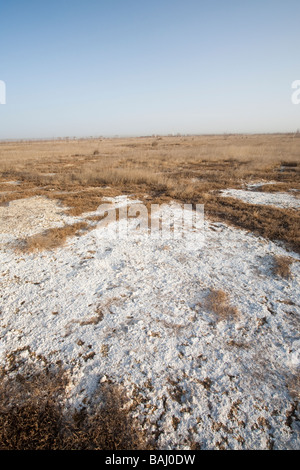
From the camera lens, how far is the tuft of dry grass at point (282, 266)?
4.42m

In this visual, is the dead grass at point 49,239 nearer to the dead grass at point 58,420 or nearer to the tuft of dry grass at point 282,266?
the dead grass at point 58,420

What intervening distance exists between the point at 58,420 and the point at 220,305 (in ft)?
8.55

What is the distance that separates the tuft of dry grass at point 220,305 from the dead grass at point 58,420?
6.03ft

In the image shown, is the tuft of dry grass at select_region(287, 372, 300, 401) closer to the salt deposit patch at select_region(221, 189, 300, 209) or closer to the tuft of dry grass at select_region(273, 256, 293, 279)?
the tuft of dry grass at select_region(273, 256, 293, 279)

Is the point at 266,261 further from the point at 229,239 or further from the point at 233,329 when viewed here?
the point at 233,329

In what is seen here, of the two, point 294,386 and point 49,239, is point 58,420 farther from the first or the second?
point 49,239

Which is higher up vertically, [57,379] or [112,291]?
[112,291]

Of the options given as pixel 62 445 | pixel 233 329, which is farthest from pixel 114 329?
pixel 233 329

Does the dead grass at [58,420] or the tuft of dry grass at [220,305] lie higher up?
the tuft of dry grass at [220,305]

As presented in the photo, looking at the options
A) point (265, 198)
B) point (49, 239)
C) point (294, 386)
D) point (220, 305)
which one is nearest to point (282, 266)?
point (220, 305)

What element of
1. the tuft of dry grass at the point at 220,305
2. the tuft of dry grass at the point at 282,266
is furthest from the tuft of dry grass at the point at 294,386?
the tuft of dry grass at the point at 282,266

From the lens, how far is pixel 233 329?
10.4 feet

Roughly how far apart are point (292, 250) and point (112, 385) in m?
5.08

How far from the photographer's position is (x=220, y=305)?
3.58 m
